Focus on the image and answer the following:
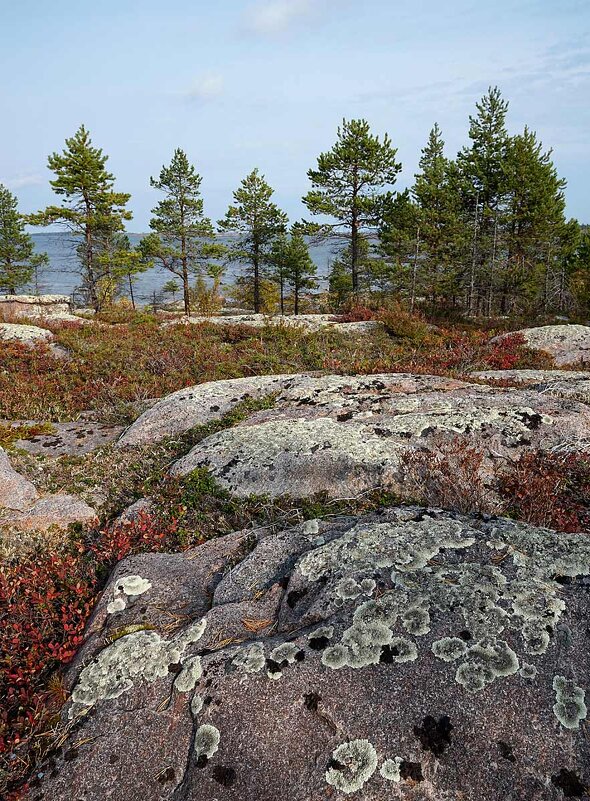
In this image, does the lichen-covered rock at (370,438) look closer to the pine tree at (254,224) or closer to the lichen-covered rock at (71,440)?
the lichen-covered rock at (71,440)

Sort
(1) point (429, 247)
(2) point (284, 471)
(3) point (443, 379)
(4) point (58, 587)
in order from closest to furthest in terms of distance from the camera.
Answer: (4) point (58, 587)
(2) point (284, 471)
(3) point (443, 379)
(1) point (429, 247)

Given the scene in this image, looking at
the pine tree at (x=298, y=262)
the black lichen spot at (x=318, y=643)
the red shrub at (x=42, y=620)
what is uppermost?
the pine tree at (x=298, y=262)

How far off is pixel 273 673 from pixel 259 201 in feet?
137

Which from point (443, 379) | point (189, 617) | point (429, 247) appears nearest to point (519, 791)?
point (189, 617)

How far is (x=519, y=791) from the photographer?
96.2 inches

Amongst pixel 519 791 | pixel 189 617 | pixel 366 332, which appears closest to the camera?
pixel 519 791

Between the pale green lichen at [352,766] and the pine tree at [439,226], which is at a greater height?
the pine tree at [439,226]

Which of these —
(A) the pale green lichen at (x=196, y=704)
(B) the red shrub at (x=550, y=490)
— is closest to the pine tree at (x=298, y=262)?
(B) the red shrub at (x=550, y=490)

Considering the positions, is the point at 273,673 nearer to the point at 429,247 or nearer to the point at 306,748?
the point at 306,748

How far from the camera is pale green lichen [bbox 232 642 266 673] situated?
3188 millimetres

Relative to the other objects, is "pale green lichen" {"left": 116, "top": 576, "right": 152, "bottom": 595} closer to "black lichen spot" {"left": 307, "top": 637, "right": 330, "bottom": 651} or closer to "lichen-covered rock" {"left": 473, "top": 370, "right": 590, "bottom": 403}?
"black lichen spot" {"left": 307, "top": 637, "right": 330, "bottom": 651}

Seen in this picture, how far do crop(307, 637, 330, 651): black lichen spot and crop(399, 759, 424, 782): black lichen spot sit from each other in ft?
2.57

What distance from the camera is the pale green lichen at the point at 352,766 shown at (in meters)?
2.58

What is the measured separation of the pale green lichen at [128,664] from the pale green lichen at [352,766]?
4.35 feet
